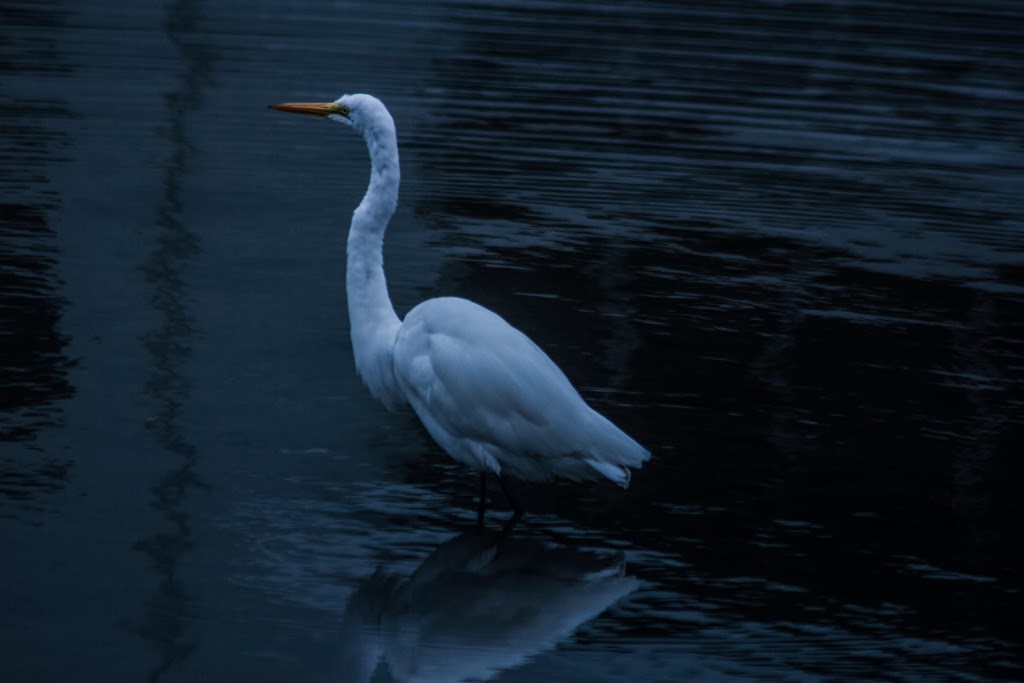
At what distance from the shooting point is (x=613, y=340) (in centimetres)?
833

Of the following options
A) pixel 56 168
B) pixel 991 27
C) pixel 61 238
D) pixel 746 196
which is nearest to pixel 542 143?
pixel 746 196

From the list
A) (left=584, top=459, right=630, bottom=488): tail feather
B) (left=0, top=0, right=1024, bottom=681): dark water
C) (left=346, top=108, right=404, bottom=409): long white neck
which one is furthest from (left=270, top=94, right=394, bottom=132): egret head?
(left=584, top=459, right=630, bottom=488): tail feather

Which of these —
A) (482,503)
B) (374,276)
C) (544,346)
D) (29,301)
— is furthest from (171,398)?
(544,346)

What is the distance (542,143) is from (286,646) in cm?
887

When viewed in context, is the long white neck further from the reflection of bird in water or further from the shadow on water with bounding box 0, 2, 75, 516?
the shadow on water with bounding box 0, 2, 75, 516

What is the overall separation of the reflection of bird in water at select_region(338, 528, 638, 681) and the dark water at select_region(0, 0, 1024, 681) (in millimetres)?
16

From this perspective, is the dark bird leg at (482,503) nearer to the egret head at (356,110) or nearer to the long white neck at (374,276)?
the long white neck at (374,276)

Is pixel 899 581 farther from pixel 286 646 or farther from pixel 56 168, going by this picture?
pixel 56 168

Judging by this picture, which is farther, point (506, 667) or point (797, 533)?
point (797, 533)

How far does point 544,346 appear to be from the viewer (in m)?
8.14

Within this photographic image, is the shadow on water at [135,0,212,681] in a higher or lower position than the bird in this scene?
lower

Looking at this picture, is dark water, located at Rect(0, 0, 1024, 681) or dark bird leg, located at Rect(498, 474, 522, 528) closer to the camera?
dark water, located at Rect(0, 0, 1024, 681)

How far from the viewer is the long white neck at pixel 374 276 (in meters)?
6.46

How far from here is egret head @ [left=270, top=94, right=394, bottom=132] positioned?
645cm
